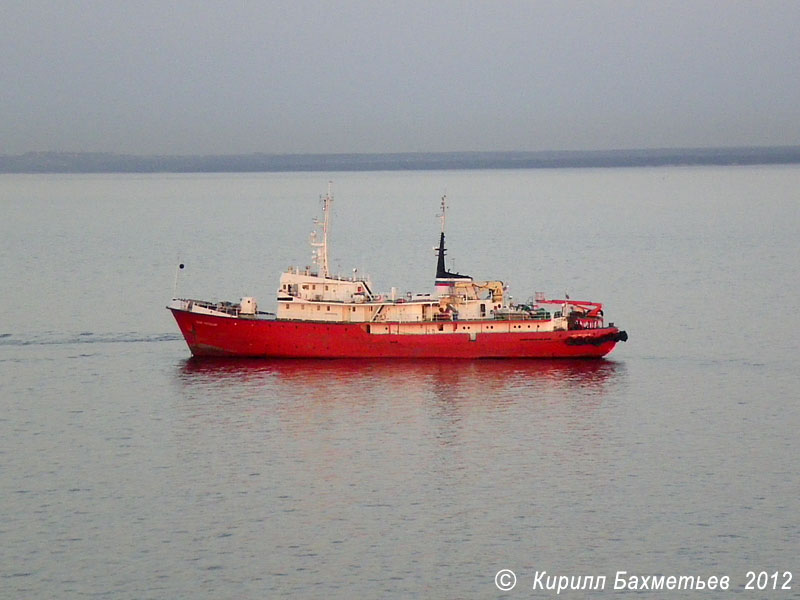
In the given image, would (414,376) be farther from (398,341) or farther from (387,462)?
(387,462)

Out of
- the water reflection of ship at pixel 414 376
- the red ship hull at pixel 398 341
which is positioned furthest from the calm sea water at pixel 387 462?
the red ship hull at pixel 398 341

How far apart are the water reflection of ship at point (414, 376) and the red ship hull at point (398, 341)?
480 mm

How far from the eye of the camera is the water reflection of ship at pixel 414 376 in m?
66.2

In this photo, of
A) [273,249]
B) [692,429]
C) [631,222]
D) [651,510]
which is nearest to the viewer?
[651,510]

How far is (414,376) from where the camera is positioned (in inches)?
2734

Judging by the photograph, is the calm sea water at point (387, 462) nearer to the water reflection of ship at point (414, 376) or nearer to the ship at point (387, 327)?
the water reflection of ship at point (414, 376)

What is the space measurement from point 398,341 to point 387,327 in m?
0.98

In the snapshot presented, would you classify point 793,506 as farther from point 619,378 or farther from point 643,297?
point 643,297

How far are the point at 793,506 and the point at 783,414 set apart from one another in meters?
13.5

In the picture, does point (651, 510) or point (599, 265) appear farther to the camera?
point (599, 265)

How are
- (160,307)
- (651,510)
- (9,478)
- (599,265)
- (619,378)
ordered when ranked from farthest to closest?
(599,265), (160,307), (619,378), (9,478), (651,510)

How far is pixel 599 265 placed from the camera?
125875 millimetres

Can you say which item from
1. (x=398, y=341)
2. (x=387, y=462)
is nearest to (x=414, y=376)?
(x=398, y=341)

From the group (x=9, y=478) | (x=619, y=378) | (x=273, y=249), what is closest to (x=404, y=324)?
(x=619, y=378)
